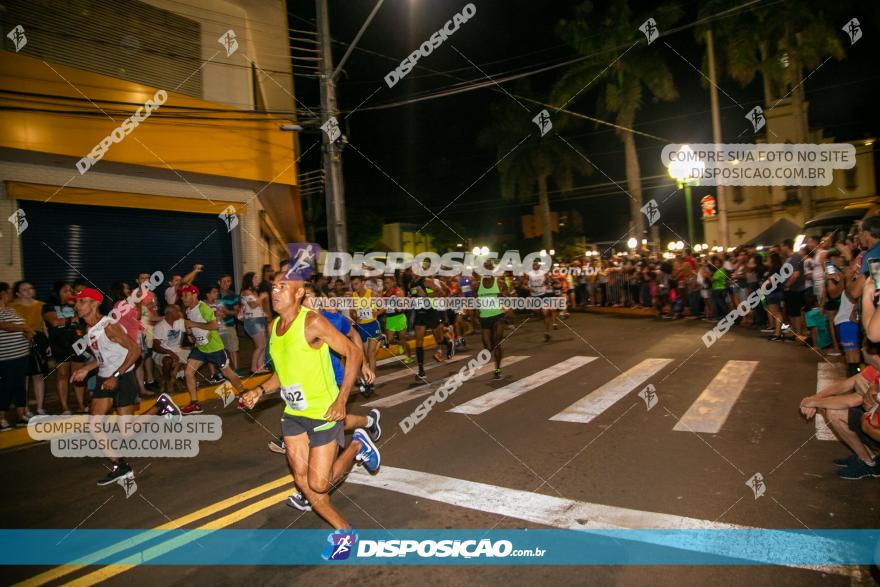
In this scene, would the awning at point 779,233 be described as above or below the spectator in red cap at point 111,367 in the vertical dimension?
above

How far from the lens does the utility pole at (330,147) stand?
12570 mm

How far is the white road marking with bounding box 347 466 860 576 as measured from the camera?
3.60m

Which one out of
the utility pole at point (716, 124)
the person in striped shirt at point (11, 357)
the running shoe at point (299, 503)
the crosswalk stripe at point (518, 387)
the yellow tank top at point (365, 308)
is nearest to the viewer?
the running shoe at point (299, 503)

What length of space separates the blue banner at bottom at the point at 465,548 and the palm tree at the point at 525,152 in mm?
33048

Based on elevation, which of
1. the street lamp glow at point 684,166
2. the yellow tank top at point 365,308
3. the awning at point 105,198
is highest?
the street lamp glow at point 684,166

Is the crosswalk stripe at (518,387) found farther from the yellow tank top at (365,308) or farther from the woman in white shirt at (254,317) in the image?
the woman in white shirt at (254,317)

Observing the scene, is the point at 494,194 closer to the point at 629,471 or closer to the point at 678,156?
the point at 678,156

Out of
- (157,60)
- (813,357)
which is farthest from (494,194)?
(813,357)

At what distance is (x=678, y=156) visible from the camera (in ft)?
65.9

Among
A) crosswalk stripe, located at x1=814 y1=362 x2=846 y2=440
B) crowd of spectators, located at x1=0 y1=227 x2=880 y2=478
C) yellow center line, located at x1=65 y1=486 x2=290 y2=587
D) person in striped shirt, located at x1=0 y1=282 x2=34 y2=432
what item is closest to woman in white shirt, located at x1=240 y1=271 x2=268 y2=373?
crowd of spectators, located at x1=0 y1=227 x2=880 y2=478

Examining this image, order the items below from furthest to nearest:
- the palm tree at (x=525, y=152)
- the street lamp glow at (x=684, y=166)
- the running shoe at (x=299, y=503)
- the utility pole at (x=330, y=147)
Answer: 1. the palm tree at (x=525, y=152)
2. the street lamp glow at (x=684, y=166)
3. the utility pole at (x=330, y=147)
4. the running shoe at (x=299, y=503)

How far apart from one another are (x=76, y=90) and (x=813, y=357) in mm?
16812

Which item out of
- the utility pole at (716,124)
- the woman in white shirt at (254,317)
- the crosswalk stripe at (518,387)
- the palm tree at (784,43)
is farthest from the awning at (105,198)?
the palm tree at (784,43)

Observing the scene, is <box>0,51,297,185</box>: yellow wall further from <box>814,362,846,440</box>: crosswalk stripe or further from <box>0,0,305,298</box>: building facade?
<box>814,362,846,440</box>: crosswalk stripe
